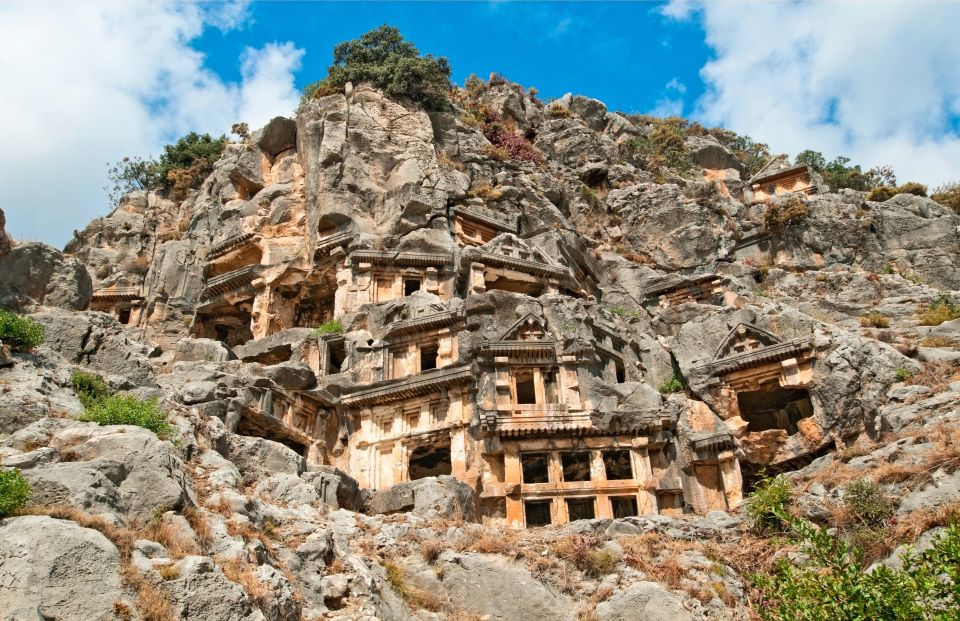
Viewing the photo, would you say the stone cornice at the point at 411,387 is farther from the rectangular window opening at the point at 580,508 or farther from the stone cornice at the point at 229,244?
the stone cornice at the point at 229,244

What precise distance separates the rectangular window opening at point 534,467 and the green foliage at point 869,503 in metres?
11.9

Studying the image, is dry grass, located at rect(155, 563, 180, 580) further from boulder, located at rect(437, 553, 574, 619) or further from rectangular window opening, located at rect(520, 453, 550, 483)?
rectangular window opening, located at rect(520, 453, 550, 483)

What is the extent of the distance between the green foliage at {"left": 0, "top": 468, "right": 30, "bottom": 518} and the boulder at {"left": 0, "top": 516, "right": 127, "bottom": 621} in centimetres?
21

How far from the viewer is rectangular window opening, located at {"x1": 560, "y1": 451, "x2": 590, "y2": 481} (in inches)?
1126

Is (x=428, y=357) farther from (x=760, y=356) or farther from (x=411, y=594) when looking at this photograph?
(x=411, y=594)

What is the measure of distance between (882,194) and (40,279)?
47320 millimetres

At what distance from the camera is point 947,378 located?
23.5 meters

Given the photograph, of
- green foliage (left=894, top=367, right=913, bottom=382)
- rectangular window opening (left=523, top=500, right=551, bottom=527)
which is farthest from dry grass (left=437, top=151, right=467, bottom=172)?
green foliage (left=894, top=367, right=913, bottom=382)

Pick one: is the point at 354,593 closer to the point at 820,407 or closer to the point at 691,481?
the point at 691,481

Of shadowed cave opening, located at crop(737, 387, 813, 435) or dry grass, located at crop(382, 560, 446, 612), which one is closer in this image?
dry grass, located at crop(382, 560, 446, 612)

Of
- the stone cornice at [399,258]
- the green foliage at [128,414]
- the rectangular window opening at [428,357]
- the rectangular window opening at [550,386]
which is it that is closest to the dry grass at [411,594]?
the green foliage at [128,414]

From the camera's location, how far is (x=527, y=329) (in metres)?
31.8

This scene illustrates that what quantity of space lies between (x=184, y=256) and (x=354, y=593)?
36.6 m

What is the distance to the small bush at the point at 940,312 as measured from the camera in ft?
98.6
